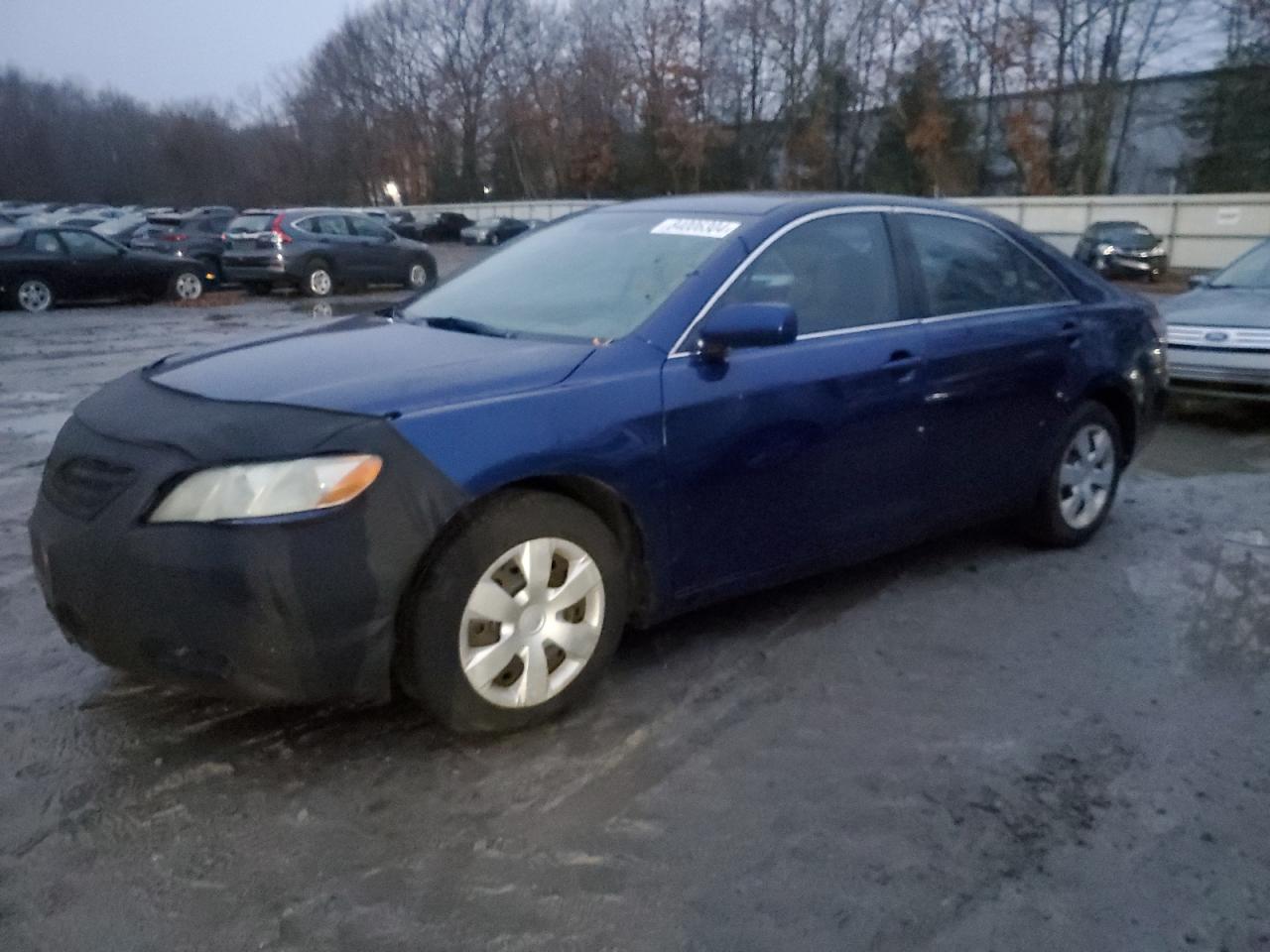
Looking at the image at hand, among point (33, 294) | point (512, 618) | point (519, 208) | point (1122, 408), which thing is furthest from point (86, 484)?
point (519, 208)

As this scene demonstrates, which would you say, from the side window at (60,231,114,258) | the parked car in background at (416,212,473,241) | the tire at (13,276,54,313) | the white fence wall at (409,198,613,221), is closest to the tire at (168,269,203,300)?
the side window at (60,231,114,258)

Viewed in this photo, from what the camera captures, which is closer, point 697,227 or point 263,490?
point 263,490

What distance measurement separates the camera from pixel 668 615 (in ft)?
13.2

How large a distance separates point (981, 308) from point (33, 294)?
59.0ft

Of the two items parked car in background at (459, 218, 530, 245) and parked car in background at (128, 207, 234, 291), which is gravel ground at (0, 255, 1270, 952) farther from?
parked car in background at (459, 218, 530, 245)

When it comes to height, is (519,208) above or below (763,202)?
below

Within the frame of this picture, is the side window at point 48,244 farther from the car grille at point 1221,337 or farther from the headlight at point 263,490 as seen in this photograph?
the headlight at point 263,490

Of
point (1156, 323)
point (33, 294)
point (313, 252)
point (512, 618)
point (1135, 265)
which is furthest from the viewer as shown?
point (1135, 265)

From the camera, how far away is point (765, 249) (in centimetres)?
430

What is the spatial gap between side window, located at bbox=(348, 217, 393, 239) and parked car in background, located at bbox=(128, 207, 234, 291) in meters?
2.84

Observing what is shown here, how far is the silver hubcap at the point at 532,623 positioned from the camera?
3432 millimetres

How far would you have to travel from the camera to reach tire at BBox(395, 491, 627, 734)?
3.33 meters

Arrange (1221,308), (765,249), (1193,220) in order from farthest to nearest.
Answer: (1193,220) < (1221,308) < (765,249)

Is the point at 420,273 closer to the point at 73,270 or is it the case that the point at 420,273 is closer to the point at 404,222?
the point at 73,270
